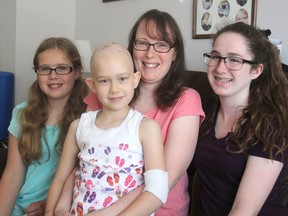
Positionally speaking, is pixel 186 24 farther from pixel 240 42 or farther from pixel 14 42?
pixel 14 42

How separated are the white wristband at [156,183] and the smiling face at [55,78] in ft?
2.53

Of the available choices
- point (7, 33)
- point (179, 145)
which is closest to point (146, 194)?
point (179, 145)

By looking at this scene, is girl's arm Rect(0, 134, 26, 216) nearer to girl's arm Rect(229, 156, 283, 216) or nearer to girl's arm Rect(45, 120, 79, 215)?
girl's arm Rect(45, 120, 79, 215)

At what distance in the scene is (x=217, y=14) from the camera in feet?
8.75

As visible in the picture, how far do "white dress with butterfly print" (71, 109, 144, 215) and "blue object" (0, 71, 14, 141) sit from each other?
2.58 metres

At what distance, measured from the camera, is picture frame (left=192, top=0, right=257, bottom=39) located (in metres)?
2.47

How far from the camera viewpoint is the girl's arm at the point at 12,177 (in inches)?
69.0

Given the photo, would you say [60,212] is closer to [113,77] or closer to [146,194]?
[146,194]

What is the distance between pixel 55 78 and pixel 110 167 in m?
0.70

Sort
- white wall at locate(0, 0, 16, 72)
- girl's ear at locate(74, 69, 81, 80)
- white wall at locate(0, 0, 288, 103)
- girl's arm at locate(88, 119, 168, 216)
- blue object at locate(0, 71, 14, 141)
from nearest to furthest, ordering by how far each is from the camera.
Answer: girl's arm at locate(88, 119, 168, 216), girl's ear at locate(74, 69, 81, 80), white wall at locate(0, 0, 288, 103), blue object at locate(0, 71, 14, 141), white wall at locate(0, 0, 16, 72)

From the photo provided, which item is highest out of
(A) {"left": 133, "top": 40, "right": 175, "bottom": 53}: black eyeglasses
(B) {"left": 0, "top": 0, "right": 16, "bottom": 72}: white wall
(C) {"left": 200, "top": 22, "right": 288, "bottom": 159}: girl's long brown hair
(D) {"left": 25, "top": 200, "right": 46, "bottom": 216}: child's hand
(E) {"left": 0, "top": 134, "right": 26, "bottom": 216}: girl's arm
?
(B) {"left": 0, "top": 0, "right": 16, "bottom": 72}: white wall

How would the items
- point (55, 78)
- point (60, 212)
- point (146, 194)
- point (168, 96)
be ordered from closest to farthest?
1. point (146, 194)
2. point (60, 212)
3. point (168, 96)
4. point (55, 78)

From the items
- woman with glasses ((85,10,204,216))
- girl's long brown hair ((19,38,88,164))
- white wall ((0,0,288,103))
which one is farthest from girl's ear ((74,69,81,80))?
white wall ((0,0,288,103))

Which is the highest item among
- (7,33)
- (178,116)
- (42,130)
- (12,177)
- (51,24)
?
(51,24)
